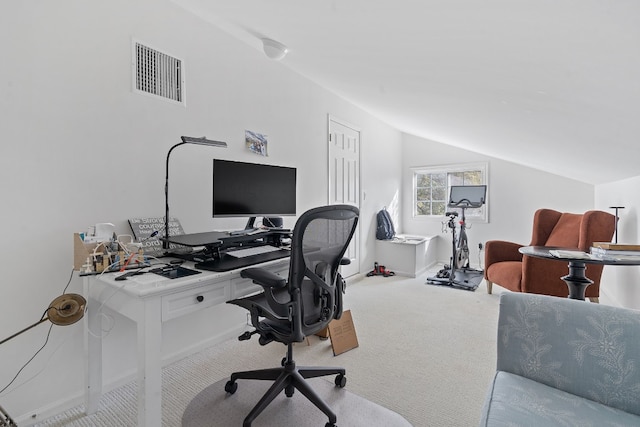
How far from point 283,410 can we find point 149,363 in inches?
Result: 30.1

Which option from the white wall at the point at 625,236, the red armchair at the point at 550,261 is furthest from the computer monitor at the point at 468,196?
the white wall at the point at 625,236

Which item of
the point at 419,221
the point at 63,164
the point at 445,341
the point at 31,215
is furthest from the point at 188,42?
the point at 419,221

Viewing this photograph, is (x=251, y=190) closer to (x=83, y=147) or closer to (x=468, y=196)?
(x=83, y=147)

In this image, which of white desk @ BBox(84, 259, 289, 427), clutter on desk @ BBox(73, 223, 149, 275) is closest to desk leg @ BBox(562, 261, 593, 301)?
white desk @ BBox(84, 259, 289, 427)

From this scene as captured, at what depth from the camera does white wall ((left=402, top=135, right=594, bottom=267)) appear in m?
4.62

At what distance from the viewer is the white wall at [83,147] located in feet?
5.08

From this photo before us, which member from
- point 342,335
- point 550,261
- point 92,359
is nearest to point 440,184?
point 550,261

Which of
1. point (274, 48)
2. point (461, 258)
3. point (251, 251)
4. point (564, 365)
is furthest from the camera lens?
point (461, 258)

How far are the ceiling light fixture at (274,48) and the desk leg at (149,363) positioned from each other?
6.69ft

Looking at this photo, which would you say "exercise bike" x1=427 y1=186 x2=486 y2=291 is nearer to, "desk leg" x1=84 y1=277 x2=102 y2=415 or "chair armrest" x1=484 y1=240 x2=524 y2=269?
"chair armrest" x1=484 y1=240 x2=524 y2=269

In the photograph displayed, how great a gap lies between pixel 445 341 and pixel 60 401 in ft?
8.41

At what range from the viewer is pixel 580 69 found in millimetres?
1247

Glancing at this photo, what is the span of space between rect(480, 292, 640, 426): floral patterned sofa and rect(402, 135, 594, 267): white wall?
14.1 feet

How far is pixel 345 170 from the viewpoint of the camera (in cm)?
419
